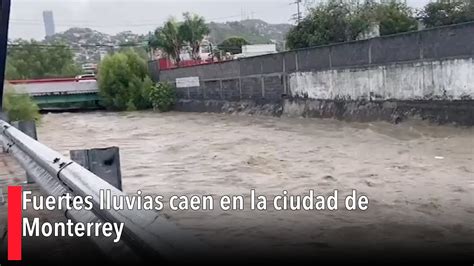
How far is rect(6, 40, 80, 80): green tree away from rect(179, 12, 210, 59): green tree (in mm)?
24951

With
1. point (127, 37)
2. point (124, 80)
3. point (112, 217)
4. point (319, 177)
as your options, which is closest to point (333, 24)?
point (124, 80)

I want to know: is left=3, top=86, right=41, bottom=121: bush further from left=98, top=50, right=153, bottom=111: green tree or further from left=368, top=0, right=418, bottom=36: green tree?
left=368, top=0, right=418, bottom=36: green tree

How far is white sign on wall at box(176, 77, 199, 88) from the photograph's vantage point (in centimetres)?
3522

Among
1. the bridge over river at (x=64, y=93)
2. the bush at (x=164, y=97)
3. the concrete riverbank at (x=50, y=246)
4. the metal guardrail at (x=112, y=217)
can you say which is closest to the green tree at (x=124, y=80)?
the bridge over river at (x=64, y=93)

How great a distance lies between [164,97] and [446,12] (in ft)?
62.8

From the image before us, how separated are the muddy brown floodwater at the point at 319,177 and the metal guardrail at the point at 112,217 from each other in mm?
1009

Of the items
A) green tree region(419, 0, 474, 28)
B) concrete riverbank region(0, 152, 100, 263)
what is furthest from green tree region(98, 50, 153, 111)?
concrete riverbank region(0, 152, 100, 263)

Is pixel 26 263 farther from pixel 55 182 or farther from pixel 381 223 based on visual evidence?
pixel 381 223

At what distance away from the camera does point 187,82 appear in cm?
3647

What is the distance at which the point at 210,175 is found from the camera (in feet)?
35.7

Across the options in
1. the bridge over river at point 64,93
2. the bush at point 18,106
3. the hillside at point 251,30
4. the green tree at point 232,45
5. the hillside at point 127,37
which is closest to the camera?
the bush at point 18,106

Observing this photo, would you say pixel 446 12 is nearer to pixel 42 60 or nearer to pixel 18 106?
pixel 18 106

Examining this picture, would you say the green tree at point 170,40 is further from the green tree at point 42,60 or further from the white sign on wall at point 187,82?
the green tree at point 42,60

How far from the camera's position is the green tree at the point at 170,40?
54250 mm
